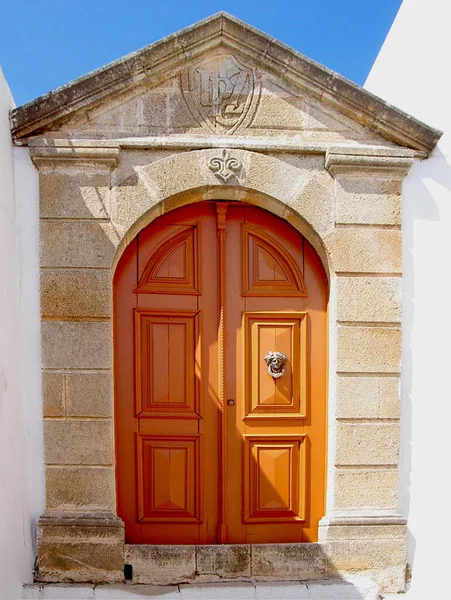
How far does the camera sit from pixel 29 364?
3418 mm

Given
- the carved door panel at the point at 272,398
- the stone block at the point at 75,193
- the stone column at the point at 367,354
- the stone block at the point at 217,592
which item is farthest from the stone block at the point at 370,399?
the stone block at the point at 75,193

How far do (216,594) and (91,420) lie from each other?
1.39 m

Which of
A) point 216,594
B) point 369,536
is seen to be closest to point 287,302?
point 369,536

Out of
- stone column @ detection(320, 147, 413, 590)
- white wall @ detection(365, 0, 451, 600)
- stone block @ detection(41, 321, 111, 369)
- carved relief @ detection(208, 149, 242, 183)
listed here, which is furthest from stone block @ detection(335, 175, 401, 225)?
stone block @ detection(41, 321, 111, 369)

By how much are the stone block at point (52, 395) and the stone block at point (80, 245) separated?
73 cm

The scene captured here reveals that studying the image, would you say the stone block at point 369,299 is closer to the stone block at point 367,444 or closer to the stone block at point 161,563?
A: the stone block at point 367,444

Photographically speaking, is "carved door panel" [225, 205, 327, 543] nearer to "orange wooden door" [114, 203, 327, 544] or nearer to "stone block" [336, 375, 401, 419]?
"orange wooden door" [114, 203, 327, 544]

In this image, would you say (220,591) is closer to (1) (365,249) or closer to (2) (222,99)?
(1) (365,249)

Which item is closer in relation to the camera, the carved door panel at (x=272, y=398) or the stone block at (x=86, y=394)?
the stone block at (x=86, y=394)

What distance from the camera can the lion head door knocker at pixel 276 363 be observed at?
3.58 meters

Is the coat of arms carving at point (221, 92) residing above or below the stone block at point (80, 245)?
above

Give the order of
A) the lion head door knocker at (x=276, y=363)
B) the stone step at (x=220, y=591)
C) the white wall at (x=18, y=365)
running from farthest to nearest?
the lion head door knocker at (x=276, y=363) < the stone step at (x=220, y=591) < the white wall at (x=18, y=365)

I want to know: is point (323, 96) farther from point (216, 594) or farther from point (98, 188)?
point (216, 594)

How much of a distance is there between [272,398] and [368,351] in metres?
0.73
